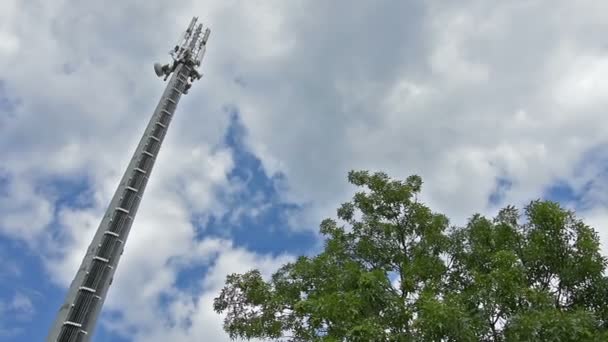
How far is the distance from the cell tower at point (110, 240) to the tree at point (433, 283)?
3429 mm

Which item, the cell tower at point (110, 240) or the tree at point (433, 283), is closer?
the tree at point (433, 283)

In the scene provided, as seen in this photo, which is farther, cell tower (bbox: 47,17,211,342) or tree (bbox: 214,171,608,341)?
cell tower (bbox: 47,17,211,342)

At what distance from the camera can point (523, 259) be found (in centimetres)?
1028

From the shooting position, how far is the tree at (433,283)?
29.1 ft

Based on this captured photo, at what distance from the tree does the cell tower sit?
343 cm

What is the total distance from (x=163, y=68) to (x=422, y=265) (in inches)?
580

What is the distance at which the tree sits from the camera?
8.87 metres

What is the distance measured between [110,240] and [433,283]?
8995 mm

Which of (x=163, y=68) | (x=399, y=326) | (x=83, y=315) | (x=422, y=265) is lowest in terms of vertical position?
(x=399, y=326)

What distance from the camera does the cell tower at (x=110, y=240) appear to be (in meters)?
11.6

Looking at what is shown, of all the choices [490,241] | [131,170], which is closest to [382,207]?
[490,241]

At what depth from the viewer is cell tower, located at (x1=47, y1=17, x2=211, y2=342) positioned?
11562 millimetres

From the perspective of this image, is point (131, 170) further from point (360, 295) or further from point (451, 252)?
point (451, 252)

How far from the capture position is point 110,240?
43.3 ft
